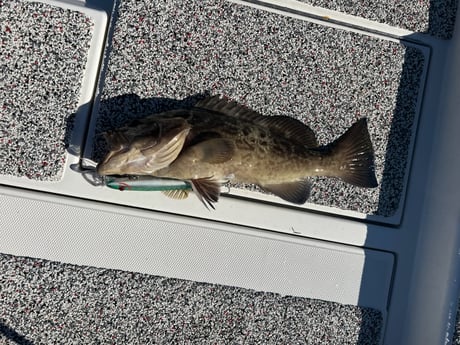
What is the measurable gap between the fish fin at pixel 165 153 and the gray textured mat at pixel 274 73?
21cm

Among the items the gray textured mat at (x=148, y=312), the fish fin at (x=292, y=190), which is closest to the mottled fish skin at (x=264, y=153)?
the fish fin at (x=292, y=190)

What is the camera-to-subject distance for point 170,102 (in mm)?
1795

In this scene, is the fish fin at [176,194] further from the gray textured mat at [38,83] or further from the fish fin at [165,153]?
the gray textured mat at [38,83]

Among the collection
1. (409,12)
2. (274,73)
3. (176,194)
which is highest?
(409,12)

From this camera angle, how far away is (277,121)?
5.98 feet

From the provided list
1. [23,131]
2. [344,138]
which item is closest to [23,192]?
[23,131]

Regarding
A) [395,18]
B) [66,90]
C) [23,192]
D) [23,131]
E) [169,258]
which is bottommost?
[169,258]

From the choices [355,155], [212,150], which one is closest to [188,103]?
[212,150]

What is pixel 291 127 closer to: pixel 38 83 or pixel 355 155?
pixel 355 155

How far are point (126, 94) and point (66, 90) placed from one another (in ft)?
0.62

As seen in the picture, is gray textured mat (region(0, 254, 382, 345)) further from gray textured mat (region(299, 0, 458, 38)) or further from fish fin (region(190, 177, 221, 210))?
gray textured mat (region(299, 0, 458, 38))

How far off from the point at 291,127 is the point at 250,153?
7.5 inches

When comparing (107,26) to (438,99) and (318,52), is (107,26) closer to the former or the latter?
(318,52)

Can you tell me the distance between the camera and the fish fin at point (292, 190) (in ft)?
5.92
